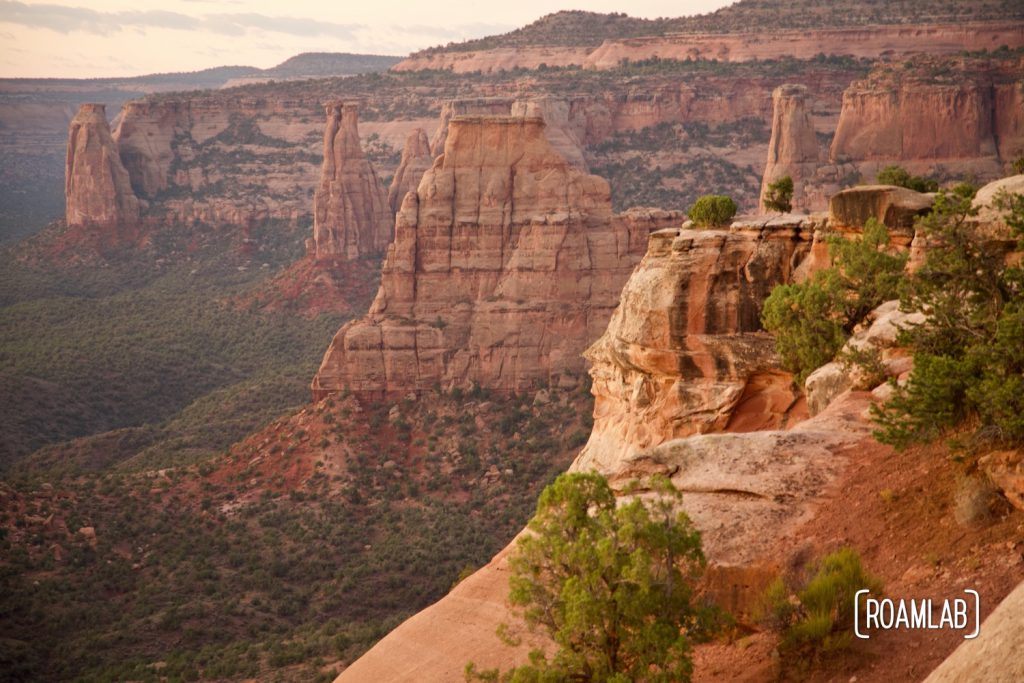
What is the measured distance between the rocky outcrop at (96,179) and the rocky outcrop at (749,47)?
42176 millimetres

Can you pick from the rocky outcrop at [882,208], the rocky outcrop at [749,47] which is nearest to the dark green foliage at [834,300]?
the rocky outcrop at [882,208]

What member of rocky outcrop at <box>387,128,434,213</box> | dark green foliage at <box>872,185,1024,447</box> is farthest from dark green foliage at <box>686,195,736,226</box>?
rocky outcrop at <box>387,128,434,213</box>

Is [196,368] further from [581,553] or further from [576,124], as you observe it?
[581,553]

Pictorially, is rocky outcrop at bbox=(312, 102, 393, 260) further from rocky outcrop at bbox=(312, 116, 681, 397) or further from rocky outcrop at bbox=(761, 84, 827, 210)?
rocky outcrop at bbox=(312, 116, 681, 397)

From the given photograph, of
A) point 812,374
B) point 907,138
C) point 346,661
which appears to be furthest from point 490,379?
point 907,138

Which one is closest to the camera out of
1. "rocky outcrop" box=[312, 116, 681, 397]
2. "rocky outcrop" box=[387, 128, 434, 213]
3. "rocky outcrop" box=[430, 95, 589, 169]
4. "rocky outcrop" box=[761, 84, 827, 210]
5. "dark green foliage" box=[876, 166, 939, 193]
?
"dark green foliage" box=[876, 166, 939, 193]

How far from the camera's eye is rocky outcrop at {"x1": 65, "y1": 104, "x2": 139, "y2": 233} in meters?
111

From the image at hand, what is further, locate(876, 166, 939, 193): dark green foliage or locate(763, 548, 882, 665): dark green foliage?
locate(876, 166, 939, 193): dark green foliage

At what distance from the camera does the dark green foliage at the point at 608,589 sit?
1620 cm

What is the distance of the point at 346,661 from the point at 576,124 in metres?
80.8

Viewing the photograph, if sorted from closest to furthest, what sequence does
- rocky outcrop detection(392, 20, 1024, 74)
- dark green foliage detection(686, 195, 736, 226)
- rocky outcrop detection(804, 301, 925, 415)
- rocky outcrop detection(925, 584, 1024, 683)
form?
1. rocky outcrop detection(925, 584, 1024, 683)
2. rocky outcrop detection(804, 301, 925, 415)
3. dark green foliage detection(686, 195, 736, 226)
4. rocky outcrop detection(392, 20, 1024, 74)

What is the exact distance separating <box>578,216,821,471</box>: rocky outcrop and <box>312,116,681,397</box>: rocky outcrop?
25590 millimetres

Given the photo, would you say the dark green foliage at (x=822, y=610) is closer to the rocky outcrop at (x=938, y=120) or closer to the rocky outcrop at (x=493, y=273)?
the rocky outcrop at (x=493, y=273)

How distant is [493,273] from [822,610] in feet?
139
